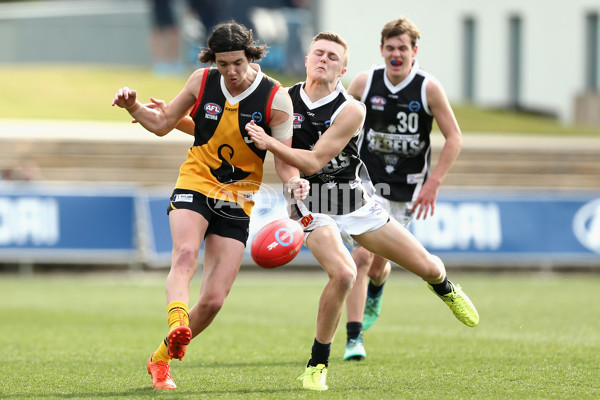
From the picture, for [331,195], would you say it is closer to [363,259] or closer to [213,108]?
[213,108]

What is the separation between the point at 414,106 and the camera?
8.04 meters

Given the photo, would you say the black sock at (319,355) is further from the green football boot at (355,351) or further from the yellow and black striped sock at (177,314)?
the green football boot at (355,351)

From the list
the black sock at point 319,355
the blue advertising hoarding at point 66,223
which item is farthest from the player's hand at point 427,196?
the blue advertising hoarding at point 66,223

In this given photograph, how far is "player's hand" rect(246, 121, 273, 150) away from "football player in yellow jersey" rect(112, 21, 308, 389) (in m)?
0.18

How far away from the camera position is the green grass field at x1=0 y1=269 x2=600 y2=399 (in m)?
6.54

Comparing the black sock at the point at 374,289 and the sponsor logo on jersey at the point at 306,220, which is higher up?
the sponsor logo on jersey at the point at 306,220

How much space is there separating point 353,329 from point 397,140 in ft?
4.93

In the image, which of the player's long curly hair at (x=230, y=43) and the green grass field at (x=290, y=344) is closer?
the player's long curly hair at (x=230, y=43)

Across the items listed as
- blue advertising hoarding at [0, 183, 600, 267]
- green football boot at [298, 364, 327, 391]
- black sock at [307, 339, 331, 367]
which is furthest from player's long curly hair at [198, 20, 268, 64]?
blue advertising hoarding at [0, 183, 600, 267]

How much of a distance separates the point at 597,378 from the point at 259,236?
2.38 meters

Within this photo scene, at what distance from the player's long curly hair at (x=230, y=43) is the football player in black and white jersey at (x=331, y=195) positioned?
1.43 ft

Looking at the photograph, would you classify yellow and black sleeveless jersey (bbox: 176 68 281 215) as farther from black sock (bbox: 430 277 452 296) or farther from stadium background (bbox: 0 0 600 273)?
stadium background (bbox: 0 0 600 273)

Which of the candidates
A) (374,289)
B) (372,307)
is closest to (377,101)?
(374,289)

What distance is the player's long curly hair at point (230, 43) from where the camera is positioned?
6.37m
